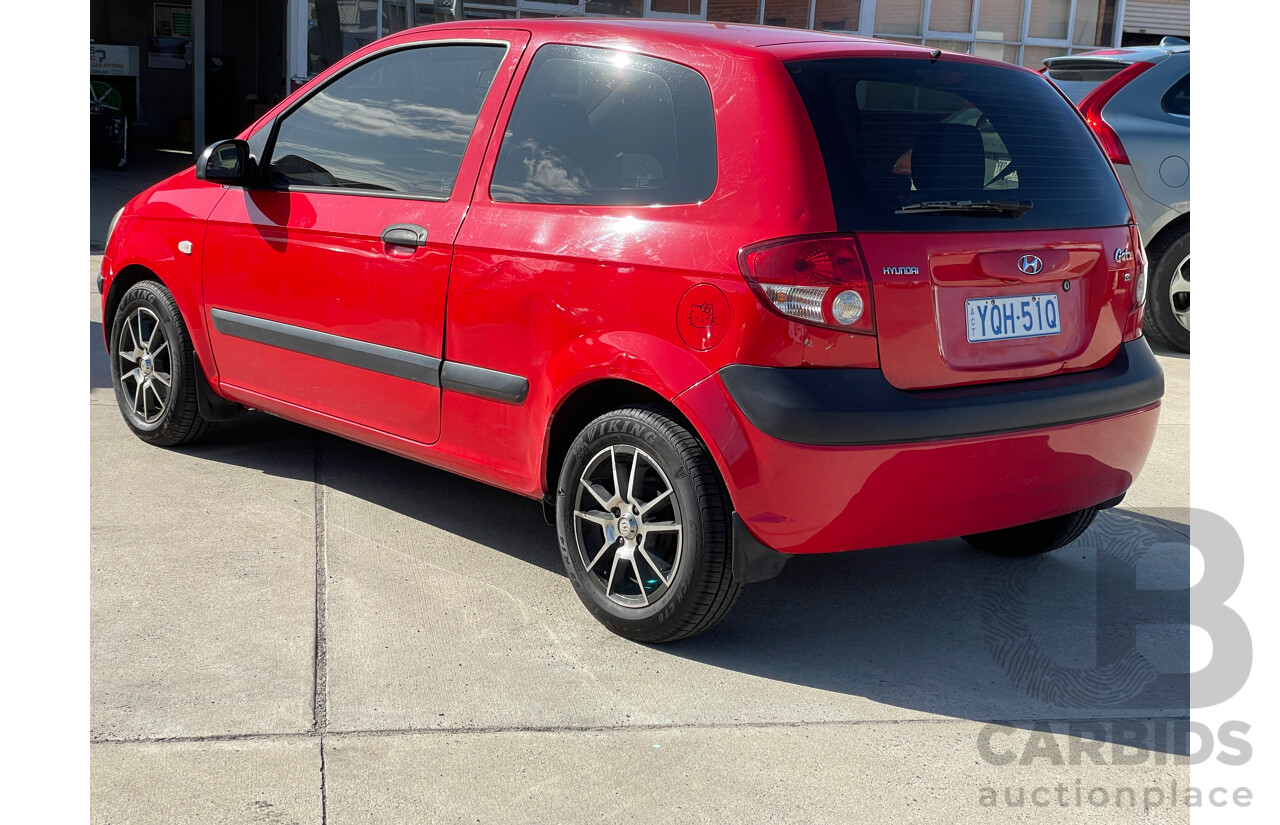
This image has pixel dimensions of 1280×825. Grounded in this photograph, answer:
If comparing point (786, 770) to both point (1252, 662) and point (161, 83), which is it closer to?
point (1252, 662)

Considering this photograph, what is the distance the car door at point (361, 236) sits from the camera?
390cm

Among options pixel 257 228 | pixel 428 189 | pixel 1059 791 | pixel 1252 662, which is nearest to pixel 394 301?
pixel 428 189

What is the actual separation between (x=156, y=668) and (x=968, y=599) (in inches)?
94.9

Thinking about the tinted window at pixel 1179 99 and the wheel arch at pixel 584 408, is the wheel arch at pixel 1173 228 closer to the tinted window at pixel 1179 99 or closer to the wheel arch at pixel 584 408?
the tinted window at pixel 1179 99

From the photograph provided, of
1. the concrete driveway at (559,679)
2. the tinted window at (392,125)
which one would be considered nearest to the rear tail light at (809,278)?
the concrete driveway at (559,679)

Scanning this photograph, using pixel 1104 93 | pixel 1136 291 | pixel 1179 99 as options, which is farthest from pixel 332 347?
pixel 1179 99

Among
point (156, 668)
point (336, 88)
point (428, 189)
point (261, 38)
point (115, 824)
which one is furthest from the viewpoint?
point (261, 38)

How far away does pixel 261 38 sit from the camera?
21781mm

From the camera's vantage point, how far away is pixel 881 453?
3111mm

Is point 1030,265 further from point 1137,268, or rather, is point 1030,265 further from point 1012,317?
point 1137,268

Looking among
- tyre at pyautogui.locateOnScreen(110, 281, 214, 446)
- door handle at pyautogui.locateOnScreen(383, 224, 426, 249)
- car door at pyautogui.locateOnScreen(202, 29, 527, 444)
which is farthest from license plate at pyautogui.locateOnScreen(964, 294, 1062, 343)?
tyre at pyautogui.locateOnScreen(110, 281, 214, 446)

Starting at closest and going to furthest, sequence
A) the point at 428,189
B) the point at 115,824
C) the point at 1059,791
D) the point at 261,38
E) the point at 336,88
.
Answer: the point at 115,824 → the point at 1059,791 → the point at 428,189 → the point at 336,88 → the point at 261,38

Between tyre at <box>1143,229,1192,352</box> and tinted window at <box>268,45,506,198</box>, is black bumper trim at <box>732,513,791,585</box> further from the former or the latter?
tyre at <box>1143,229,1192,352</box>

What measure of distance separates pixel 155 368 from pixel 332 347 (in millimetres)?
1266
